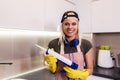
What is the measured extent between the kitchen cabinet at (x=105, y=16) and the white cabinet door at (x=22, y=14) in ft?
2.80

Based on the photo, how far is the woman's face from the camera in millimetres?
1179

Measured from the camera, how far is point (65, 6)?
166 cm

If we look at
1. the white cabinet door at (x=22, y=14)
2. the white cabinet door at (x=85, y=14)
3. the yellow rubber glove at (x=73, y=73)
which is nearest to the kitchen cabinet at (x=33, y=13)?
the white cabinet door at (x=22, y=14)

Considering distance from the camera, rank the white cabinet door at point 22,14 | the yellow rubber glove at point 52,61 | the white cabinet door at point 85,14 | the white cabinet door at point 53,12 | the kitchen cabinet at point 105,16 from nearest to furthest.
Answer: the white cabinet door at point 22,14, the yellow rubber glove at point 52,61, the white cabinet door at point 53,12, the kitchen cabinet at point 105,16, the white cabinet door at point 85,14

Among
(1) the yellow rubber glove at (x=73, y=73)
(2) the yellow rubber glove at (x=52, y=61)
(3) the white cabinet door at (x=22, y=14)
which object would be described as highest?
(3) the white cabinet door at (x=22, y=14)

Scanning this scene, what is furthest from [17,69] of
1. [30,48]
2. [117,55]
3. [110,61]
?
[117,55]

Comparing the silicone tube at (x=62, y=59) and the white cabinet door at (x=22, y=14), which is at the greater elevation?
the white cabinet door at (x=22, y=14)

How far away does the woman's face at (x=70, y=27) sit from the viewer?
118 cm

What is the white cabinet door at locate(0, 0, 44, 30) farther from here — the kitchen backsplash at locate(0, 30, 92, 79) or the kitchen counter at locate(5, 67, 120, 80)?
the kitchen counter at locate(5, 67, 120, 80)

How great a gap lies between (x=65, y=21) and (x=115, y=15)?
32.8 inches

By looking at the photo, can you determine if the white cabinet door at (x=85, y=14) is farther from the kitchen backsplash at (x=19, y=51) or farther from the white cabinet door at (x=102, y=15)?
the kitchen backsplash at (x=19, y=51)

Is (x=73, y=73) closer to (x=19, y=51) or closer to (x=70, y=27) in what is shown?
(x=70, y=27)

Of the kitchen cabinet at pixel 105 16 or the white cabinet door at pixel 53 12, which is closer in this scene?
the white cabinet door at pixel 53 12

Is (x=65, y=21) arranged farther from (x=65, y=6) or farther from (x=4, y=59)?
(x=4, y=59)
